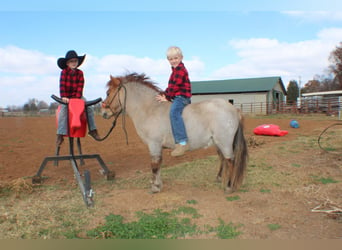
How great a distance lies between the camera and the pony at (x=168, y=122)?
173 inches

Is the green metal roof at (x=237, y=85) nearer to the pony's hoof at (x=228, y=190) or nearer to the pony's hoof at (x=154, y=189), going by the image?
the pony's hoof at (x=228, y=190)

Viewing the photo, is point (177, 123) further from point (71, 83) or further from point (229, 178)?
point (71, 83)

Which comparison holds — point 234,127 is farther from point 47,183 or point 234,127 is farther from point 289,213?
point 47,183

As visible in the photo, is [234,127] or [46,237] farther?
[234,127]

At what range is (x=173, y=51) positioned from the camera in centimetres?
435

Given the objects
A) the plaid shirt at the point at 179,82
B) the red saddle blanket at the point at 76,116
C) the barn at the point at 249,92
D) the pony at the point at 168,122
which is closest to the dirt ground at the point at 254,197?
the pony at the point at 168,122

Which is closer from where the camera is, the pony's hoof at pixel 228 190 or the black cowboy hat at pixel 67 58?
the pony's hoof at pixel 228 190

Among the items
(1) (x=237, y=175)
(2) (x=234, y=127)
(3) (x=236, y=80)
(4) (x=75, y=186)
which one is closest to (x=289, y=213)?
(1) (x=237, y=175)

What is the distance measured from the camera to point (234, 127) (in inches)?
175

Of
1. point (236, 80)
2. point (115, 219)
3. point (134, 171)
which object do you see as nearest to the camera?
point (115, 219)

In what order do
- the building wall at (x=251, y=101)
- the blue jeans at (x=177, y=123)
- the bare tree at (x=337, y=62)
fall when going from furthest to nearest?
the bare tree at (x=337, y=62) < the building wall at (x=251, y=101) < the blue jeans at (x=177, y=123)

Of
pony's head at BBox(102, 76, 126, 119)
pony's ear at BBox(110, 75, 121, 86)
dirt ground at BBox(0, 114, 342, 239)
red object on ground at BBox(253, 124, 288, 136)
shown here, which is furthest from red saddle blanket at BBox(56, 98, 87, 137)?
red object on ground at BBox(253, 124, 288, 136)

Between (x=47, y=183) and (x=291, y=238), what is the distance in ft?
14.9

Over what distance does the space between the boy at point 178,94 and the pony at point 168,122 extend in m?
0.13
